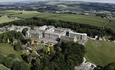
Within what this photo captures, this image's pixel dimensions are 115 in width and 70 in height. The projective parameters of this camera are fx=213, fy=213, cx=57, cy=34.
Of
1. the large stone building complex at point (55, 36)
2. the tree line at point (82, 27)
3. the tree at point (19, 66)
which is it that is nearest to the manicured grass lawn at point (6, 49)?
the tree at point (19, 66)

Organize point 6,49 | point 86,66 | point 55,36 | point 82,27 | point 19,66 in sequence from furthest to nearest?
1. point 82,27
2. point 55,36
3. point 6,49
4. point 86,66
5. point 19,66

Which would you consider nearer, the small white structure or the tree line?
the small white structure

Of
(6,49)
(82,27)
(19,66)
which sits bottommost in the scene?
(82,27)

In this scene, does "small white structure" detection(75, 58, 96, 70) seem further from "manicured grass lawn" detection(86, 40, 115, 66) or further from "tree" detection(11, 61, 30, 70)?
"tree" detection(11, 61, 30, 70)

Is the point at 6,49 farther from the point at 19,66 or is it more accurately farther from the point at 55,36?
the point at 55,36

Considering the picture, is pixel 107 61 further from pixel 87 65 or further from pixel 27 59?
pixel 27 59

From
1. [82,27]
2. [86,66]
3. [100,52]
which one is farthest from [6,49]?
[82,27]

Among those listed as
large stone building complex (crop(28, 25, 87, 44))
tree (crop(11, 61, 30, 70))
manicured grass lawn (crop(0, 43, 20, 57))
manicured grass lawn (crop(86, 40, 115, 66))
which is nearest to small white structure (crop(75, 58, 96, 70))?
manicured grass lawn (crop(86, 40, 115, 66))

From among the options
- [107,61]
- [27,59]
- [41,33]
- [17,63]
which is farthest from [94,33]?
[17,63]
